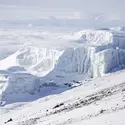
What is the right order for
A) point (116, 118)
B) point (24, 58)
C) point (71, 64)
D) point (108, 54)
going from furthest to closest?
point (24, 58) < point (71, 64) < point (108, 54) < point (116, 118)

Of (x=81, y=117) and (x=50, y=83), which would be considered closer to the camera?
(x=81, y=117)

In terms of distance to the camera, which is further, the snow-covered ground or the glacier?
the glacier

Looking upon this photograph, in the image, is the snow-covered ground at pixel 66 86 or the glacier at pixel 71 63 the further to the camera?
the glacier at pixel 71 63

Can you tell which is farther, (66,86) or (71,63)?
(71,63)

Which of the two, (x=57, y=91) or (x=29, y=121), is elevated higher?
(x=29, y=121)

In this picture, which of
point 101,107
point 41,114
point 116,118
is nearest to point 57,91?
point 41,114

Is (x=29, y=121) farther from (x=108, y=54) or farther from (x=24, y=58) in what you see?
(x=24, y=58)

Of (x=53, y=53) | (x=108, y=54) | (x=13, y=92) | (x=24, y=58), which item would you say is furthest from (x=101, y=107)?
(x=24, y=58)

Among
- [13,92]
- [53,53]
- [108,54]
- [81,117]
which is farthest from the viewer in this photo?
[53,53]
